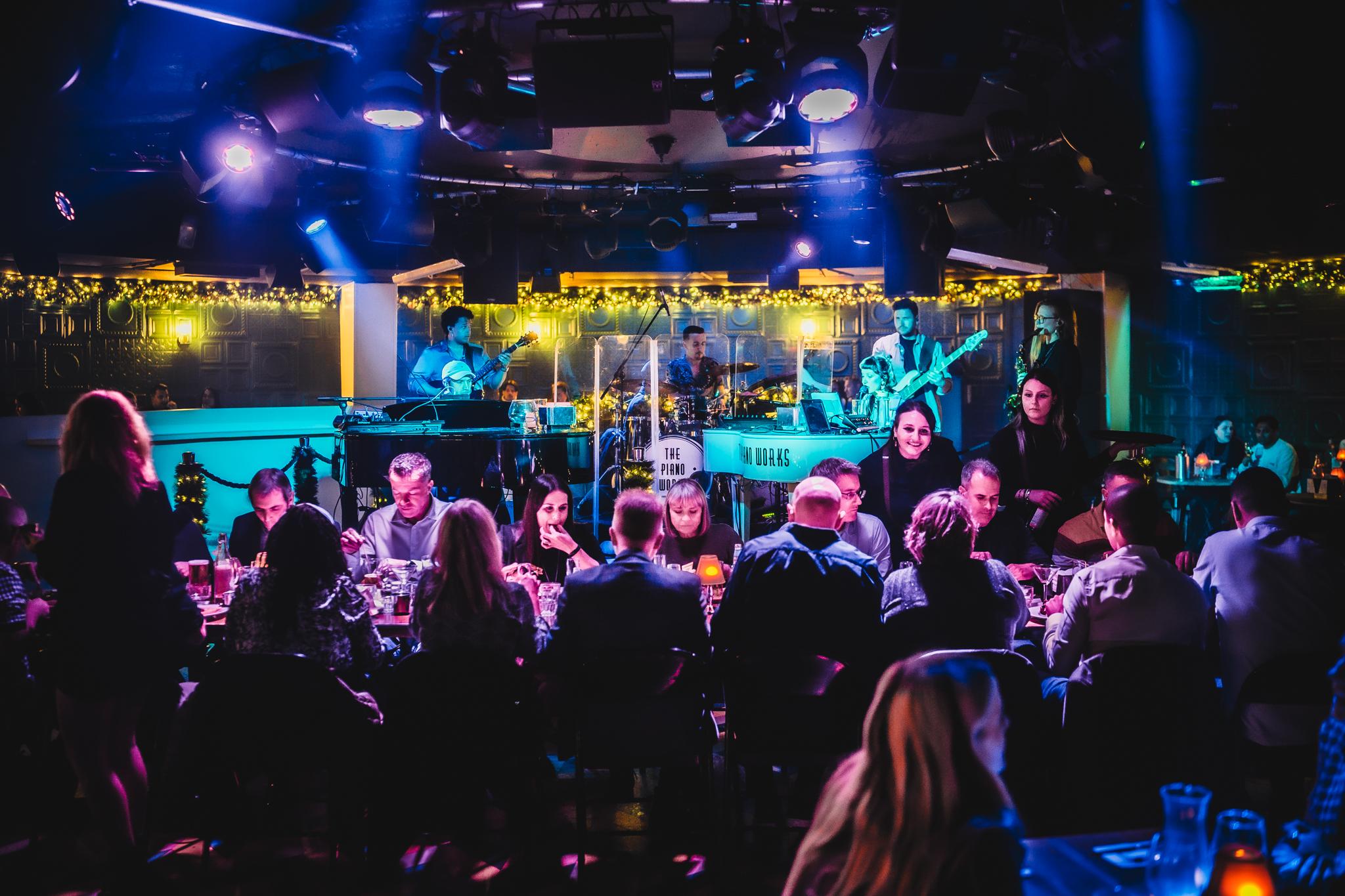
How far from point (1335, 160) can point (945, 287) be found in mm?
6339

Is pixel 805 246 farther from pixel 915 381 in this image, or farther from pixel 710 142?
pixel 915 381

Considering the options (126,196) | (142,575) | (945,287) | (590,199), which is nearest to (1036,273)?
(945,287)

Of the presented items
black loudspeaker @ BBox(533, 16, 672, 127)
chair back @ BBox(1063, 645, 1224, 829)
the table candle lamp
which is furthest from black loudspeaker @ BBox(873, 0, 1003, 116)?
chair back @ BBox(1063, 645, 1224, 829)

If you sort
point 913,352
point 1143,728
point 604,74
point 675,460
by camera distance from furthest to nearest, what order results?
point 913,352
point 675,460
point 604,74
point 1143,728

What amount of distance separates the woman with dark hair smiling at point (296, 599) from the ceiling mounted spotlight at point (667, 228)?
6167mm

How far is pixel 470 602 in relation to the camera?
9.95ft

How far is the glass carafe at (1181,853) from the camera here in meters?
1.50

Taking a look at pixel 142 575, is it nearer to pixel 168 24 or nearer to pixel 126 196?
pixel 168 24

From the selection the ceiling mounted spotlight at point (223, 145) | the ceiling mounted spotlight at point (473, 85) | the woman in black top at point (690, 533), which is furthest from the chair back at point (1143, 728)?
the ceiling mounted spotlight at point (223, 145)

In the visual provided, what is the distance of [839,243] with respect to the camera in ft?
31.8

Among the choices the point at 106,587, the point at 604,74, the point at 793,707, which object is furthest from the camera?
the point at 604,74

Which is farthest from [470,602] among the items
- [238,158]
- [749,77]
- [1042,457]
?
[238,158]

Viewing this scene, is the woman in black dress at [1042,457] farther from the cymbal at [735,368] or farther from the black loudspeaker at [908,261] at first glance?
the cymbal at [735,368]

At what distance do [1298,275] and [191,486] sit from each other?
447 inches
